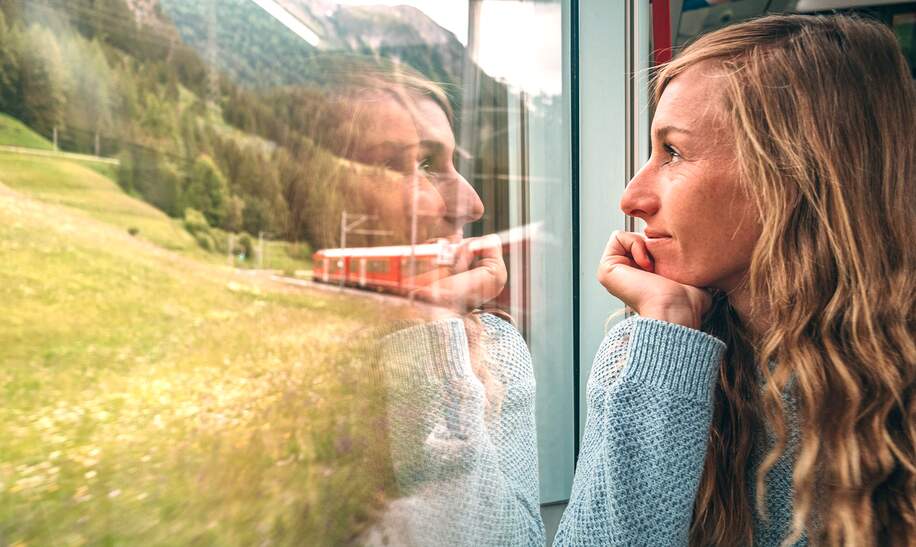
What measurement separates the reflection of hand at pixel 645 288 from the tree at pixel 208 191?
1.98ft

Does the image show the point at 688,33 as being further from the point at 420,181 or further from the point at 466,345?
the point at 466,345

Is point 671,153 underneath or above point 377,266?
above

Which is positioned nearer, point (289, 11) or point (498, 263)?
point (289, 11)

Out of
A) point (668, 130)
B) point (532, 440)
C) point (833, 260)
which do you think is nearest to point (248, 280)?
point (532, 440)

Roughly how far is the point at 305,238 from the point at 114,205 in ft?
0.90

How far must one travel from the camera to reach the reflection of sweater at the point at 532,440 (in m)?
0.84

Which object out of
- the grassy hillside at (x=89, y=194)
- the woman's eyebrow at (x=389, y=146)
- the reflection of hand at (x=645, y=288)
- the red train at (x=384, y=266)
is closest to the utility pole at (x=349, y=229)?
the red train at (x=384, y=266)

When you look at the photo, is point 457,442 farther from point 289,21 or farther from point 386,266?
point 289,21

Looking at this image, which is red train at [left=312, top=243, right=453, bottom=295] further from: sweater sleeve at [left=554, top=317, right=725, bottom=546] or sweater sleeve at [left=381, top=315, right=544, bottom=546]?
sweater sleeve at [left=554, top=317, right=725, bottom=546]

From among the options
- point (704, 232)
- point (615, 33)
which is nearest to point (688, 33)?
point (615, 33)

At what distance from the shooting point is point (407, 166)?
1.08 meters

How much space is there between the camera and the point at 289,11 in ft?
3.18

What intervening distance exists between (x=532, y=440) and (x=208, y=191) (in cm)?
67

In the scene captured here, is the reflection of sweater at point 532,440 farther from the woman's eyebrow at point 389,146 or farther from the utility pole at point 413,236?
the woman's eyebrow at point 389,146
